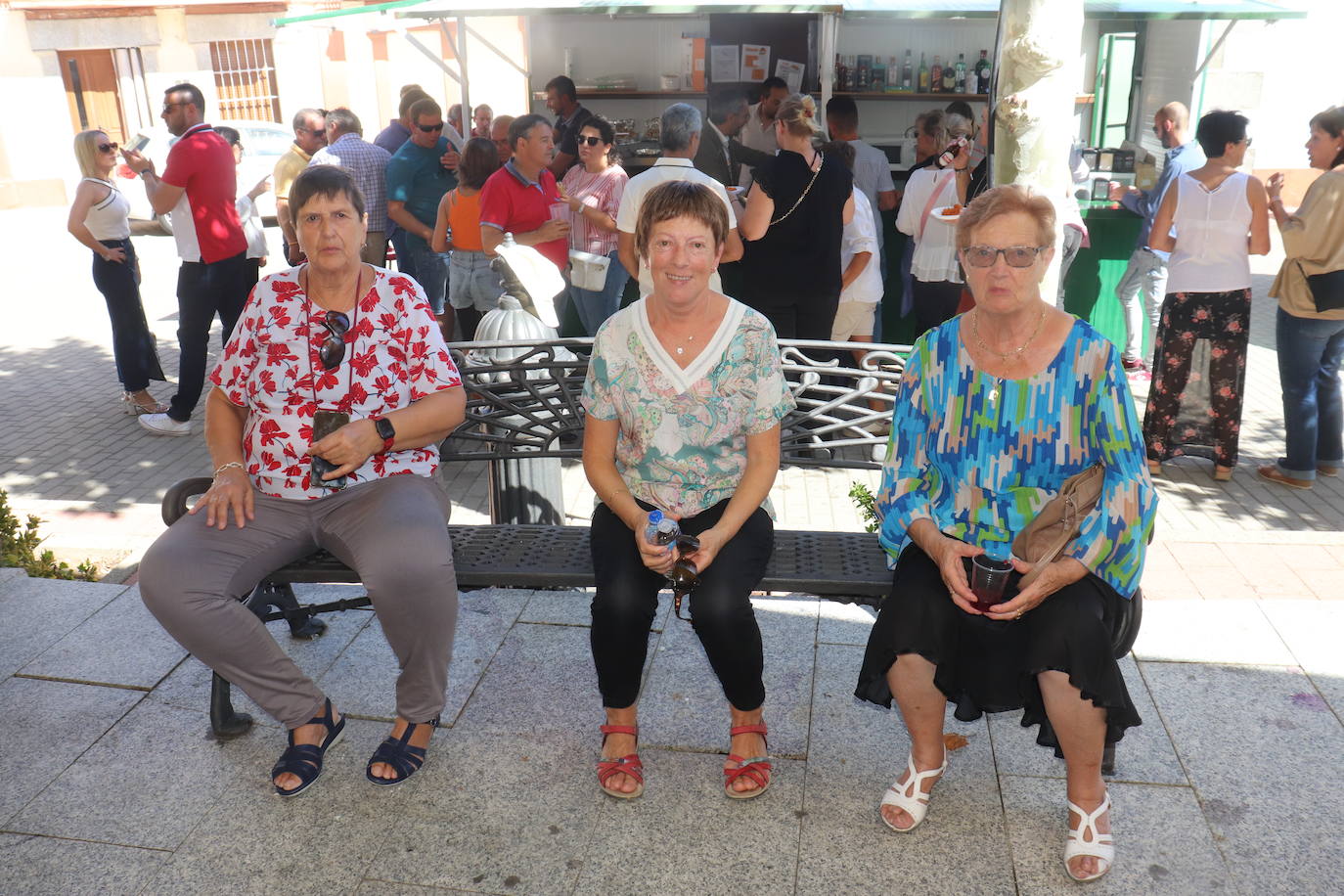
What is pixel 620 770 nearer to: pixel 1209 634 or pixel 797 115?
pixel 1209 634

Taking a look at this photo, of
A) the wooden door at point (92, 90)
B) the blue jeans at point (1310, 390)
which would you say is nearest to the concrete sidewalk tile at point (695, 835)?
the blue jeans at point (1310, 390)

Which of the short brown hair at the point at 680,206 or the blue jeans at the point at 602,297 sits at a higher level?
the short brown hair at the point at 680,206

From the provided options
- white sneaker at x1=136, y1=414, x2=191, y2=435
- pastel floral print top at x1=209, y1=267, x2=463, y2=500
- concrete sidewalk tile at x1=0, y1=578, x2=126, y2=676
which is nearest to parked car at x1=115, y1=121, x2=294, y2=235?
white sneaker at x1=136, y1=414, x2=191, y2=435

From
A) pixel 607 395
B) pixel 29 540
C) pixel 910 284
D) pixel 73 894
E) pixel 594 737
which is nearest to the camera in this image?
pixel 73 894

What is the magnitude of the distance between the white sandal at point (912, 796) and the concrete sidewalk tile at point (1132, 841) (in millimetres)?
205

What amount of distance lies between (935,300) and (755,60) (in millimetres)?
3653

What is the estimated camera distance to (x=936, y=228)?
6469 mm

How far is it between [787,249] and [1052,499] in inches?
136

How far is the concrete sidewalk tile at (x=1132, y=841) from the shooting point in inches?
94.3

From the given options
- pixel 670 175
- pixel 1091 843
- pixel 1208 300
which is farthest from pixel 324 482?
pixel 1208 300

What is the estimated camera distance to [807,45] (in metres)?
9.40

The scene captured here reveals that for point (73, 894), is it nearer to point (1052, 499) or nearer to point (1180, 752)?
point (1052, 499)

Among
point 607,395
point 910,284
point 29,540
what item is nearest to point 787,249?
point 910,284

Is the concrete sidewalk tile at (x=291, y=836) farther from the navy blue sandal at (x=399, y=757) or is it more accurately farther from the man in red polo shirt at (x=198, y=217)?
the man in red polo shirt at (x=198, y=217)
